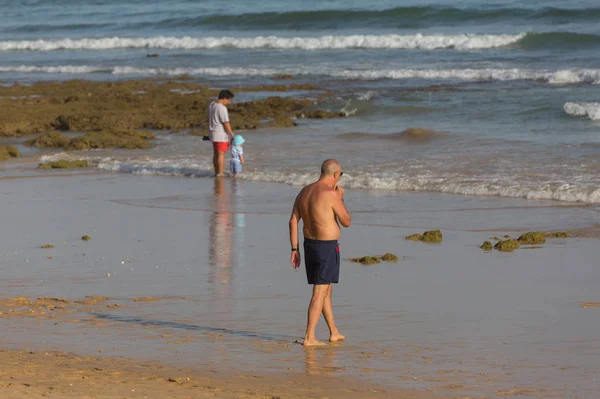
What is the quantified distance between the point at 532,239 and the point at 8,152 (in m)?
10.3

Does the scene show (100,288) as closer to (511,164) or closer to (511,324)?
(511,324)

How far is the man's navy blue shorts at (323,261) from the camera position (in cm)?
655

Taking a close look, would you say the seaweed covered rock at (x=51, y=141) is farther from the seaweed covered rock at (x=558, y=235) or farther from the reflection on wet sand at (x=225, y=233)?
the seaweed covered rock at (x=558, y=235)

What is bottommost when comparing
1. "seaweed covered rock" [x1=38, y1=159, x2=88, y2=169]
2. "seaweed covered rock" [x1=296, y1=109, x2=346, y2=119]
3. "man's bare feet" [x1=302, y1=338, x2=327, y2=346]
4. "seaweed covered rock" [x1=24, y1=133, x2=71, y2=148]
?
"man's bare feet" [x1=302, y1=338, x2=327, y2=346]

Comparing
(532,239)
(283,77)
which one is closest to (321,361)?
(532,239)

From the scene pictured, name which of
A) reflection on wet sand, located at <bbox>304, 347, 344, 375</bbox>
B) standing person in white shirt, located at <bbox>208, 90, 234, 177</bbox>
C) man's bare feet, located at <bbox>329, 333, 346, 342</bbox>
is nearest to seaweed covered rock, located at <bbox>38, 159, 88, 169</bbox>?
standing person in white shirt, located at <bbox>208, 90, 234, 177</bbox>

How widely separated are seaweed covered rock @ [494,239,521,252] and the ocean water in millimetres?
2726

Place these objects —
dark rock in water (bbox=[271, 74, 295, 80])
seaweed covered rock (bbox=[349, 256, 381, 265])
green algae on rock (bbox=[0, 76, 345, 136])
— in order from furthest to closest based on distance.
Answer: dark rock in water (bbox=[271, 74, 295, 80]) < green algae on rock (bbox=[0, 76, 345, 136]) < seaweed covered rock (bbox=[349, 256, 381, 265])

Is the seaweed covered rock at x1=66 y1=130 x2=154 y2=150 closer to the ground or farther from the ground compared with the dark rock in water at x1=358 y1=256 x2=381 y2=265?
farther from the ground

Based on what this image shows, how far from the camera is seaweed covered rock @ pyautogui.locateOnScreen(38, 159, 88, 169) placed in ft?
50.5

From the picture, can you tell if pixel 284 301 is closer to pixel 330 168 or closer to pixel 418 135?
pixel 330 168

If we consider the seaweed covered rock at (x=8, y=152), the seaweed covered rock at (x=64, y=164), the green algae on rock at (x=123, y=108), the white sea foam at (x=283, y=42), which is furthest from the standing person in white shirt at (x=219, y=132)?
the white sea foam at (x=283, y=42)

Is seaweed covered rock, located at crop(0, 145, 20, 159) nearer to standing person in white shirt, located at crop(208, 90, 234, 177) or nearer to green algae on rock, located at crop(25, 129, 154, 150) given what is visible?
green algae on rock, located at crop(25, 129, 154, 150)

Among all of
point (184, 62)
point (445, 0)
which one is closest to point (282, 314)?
point (184, 62)
